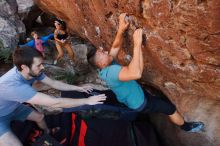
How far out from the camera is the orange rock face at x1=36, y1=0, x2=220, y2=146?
317cm

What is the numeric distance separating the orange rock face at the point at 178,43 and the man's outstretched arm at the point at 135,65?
0.10 m

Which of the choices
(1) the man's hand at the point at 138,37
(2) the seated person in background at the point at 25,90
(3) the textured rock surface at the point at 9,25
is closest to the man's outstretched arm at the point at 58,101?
(2) the seated person in background at the point at 25,90

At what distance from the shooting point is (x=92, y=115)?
198 inches

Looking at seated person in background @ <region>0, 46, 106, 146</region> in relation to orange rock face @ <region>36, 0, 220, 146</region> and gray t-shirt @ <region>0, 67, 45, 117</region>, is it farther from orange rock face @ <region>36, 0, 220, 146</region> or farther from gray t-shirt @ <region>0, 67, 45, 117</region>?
orange rock face @ <region>36, 0, 220, 146</region>

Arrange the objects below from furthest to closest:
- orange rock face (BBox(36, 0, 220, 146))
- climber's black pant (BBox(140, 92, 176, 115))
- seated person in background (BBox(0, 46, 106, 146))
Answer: climber's black pant (BBox(140, 92, 176, 115)), seated person in background (BBox(0, 46, 106, 146)), orange rock face (BBox(36, 0, 220, 146))

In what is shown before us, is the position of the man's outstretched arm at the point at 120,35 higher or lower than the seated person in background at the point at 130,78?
higher

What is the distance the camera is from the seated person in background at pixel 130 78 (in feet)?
12.3

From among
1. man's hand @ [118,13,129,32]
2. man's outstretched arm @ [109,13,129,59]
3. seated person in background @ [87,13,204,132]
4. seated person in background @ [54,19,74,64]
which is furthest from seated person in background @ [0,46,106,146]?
seated person in background @ [54,19,74,64]

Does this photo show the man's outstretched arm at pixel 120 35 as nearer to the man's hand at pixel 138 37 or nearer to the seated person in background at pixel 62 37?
the man's hand at pixel 138 37

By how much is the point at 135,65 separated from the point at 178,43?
1.59 feet

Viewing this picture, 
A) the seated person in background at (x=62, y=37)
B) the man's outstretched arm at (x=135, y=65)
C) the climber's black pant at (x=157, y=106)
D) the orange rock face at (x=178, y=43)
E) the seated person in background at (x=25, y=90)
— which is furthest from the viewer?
the seated person in background at (x=62, y=37)

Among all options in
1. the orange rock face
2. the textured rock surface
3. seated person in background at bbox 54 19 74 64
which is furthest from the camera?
the textured rock surface

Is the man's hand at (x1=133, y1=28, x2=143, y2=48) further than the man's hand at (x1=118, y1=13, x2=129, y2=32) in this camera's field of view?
No

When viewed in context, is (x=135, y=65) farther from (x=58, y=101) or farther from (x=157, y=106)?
(x=157, y=106)
